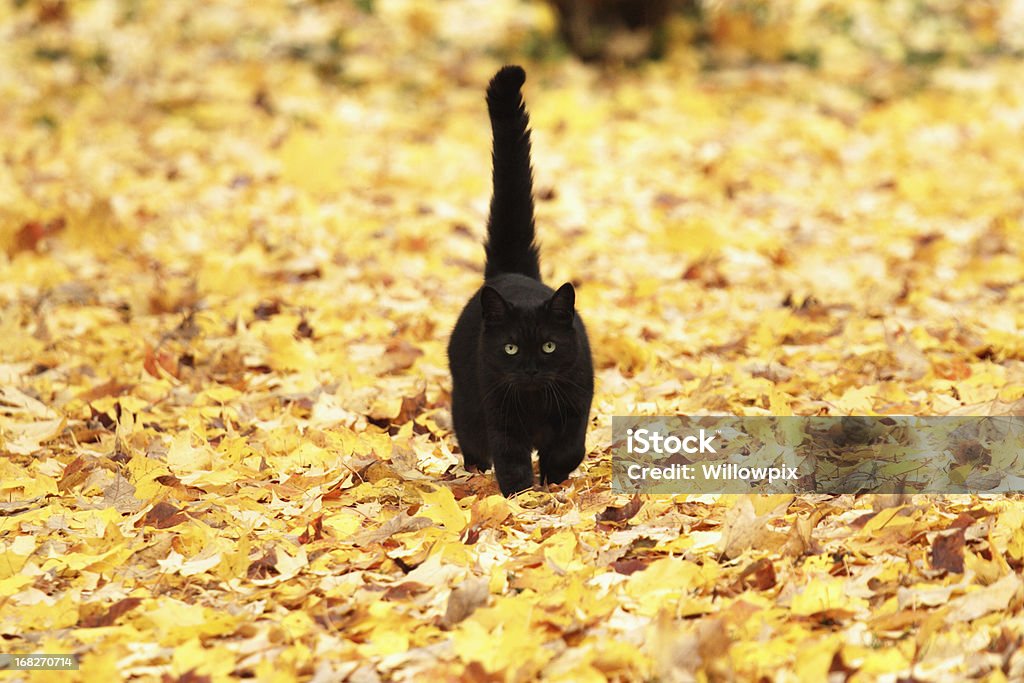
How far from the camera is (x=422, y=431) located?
448 cm

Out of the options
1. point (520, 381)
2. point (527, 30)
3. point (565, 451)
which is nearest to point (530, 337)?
point (520, 381)

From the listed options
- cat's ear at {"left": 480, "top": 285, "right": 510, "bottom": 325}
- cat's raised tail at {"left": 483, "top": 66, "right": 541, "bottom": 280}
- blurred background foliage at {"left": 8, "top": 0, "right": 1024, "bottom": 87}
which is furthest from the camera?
blurred background foliage at {"left": 8, "top": 0, "right": 1024, "bottom": 87}

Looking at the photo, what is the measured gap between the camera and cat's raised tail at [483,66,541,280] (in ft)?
13.9

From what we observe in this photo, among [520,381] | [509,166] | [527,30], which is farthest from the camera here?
[527,30]

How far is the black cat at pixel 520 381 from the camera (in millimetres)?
3812

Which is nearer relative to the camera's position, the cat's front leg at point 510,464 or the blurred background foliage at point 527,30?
the cat's front leg at point 510,464

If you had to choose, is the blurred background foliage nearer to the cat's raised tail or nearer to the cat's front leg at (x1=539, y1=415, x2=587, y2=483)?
the cat's raised tail

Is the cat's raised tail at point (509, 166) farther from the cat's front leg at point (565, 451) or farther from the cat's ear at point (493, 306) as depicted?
the cat's front leg at point (565, 451)

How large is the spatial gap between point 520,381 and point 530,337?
14cm

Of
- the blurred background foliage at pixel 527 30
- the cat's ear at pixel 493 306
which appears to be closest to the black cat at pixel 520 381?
the cat's ear at pixel 493 306

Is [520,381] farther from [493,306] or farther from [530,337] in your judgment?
[493,306]

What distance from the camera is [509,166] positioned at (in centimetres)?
430

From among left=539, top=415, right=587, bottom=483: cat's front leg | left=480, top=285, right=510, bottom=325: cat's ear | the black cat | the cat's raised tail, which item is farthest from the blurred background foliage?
left=539, top=415, right=587, bottom=483: cat's front leg

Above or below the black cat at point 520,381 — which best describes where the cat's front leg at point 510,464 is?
below
